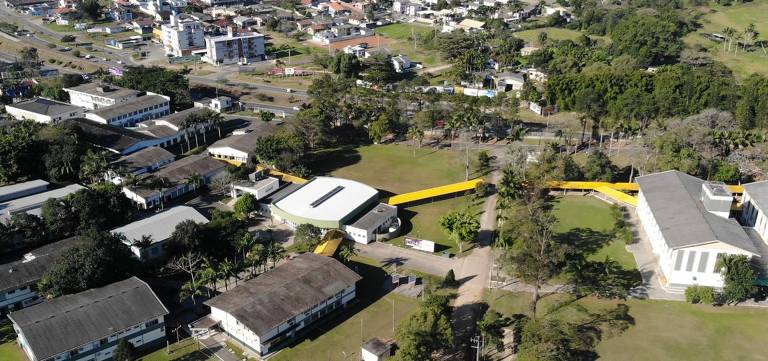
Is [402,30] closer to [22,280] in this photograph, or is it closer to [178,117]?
[178,117]

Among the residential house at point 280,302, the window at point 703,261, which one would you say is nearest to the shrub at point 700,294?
the window at point 703,261

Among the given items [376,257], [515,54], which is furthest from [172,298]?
[515,54]

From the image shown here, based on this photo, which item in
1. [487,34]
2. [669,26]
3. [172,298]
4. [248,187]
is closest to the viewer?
[172,298]

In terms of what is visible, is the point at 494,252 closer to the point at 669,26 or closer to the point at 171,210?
the point at 171,210

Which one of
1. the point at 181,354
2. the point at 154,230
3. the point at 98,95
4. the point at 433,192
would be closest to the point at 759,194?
the point at 433,192

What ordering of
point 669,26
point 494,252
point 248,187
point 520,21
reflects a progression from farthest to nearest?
point 520,21 < point 669,26 < point 248,187 < point 494,252

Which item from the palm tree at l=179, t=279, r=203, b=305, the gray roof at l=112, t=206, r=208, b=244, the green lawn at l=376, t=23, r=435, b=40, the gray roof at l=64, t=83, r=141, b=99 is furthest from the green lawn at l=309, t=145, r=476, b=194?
the green lawn at l=376, t=23, r=435, b=40

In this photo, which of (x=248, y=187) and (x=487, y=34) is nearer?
(x=248, y=187)
